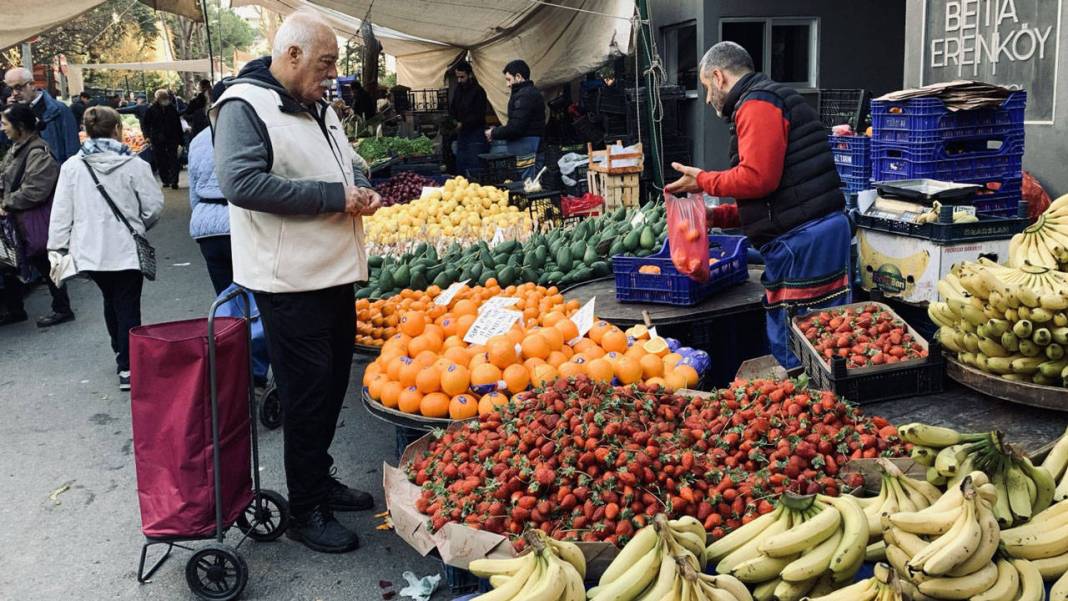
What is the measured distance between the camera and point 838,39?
41.4 feet

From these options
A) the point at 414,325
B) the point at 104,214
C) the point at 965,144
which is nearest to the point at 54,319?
the point at 104,214

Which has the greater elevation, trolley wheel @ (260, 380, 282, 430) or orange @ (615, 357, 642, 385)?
orange @ (615, 357, 642, 385)

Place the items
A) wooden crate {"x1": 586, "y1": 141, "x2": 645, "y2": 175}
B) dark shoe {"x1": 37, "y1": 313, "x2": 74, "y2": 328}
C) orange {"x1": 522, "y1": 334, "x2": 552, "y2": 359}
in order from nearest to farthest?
orange {"x1": 522, "y1": 334, "x2": 552, "y2": 359}
dark shoe {"x1": 37, "y1": 313, "x2": 74, "y2": 328}
wooden crate {"x1": 586, "y1": 141, "x2": 645, "y2": 175}

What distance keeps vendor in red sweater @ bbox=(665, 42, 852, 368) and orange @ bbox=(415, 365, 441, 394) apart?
1628 millimetres

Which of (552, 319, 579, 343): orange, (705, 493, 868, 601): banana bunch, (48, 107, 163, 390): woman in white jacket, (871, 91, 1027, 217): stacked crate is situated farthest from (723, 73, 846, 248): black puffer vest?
(48, 107, 163, 390): woman in white jacket

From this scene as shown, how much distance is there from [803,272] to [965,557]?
2842 millimetres

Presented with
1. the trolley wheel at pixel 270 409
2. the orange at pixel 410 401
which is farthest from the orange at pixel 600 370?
the trolley wheel at pixel 270 409

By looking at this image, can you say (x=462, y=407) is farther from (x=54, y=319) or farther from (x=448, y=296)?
(x=54, y=319)

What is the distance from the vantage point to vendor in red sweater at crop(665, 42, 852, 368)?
4762mm

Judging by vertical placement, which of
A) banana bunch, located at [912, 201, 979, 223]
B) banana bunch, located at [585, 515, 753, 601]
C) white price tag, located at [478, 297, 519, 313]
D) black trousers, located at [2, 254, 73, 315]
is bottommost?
black trousers, located at [2, 254, 73, 315]

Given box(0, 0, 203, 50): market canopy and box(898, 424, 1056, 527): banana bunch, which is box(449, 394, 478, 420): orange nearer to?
box(898, 424, 1056, 527): banana bunch

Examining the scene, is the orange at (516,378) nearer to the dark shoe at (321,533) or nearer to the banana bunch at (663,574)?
the dark shoe at (321,533)

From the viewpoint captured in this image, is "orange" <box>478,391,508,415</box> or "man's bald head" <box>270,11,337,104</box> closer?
"man's bald head" <box>270,11,337,104</box>

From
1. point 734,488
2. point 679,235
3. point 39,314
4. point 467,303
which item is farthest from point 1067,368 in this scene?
point 39,314
